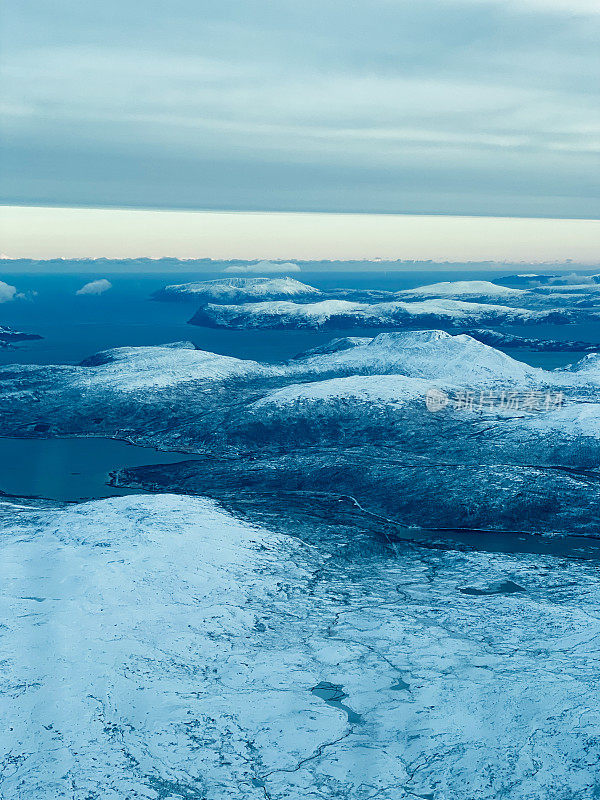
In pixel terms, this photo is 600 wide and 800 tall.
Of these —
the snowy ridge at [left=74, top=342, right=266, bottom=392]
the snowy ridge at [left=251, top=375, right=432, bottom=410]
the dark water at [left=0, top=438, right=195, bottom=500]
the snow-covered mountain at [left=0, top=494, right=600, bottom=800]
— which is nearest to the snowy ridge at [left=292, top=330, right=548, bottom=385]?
the snowy ridge at [left=74, top=342, right=266, bottom=392]

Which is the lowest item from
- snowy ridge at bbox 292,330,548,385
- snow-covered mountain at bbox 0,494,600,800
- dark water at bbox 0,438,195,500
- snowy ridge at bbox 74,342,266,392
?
dark water at bbox 0,438,195,500

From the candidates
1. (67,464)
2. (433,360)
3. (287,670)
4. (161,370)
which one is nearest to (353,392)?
(67,464)

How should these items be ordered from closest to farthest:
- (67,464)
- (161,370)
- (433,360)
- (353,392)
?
(67,464), (353,392), (161,370), (433,360)

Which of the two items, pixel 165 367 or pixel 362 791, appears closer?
pixel 362 791

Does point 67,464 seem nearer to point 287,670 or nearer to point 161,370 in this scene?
point 287,670

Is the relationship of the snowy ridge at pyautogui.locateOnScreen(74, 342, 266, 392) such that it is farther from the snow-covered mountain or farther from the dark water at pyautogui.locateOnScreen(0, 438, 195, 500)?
the snow-covered mountain

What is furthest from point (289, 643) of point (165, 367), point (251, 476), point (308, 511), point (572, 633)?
point (165, 367)

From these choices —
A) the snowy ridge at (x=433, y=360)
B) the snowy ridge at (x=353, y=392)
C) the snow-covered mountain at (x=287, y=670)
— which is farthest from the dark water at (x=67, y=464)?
the snowy ridge at (x=433, y=360)

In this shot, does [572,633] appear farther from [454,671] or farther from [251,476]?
[251,476]
